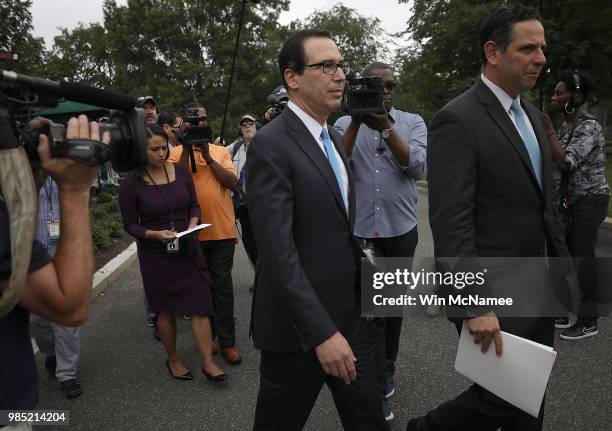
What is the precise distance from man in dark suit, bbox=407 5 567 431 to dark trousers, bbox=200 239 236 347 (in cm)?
235

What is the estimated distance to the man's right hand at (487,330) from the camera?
82.3 inches

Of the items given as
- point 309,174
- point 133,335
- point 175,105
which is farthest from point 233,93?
point 309,174

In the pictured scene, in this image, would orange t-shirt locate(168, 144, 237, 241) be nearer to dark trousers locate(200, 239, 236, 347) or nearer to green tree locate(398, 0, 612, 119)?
dark trousers locate(200, 239, 236, 347)

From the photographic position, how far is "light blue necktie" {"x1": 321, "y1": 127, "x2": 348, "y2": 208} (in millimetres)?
2216

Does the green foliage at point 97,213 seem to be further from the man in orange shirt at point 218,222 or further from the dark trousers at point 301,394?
the dark trousers at point 301,394

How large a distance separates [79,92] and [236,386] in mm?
2863

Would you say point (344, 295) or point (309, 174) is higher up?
point (309, 174)

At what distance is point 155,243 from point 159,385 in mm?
1061

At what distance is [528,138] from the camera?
2344 millimetres

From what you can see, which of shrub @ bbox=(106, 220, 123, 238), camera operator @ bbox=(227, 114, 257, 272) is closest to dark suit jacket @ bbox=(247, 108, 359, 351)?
camera operator @ bbox=(227, 114, 257, 272)

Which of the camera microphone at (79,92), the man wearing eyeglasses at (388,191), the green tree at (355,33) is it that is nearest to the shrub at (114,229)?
the man wearing eyeglasses at (388,191)

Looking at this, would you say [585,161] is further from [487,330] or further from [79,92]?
[79,92]

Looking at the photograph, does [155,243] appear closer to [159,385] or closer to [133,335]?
[159,385]

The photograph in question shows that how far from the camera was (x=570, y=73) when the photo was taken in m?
4.41
